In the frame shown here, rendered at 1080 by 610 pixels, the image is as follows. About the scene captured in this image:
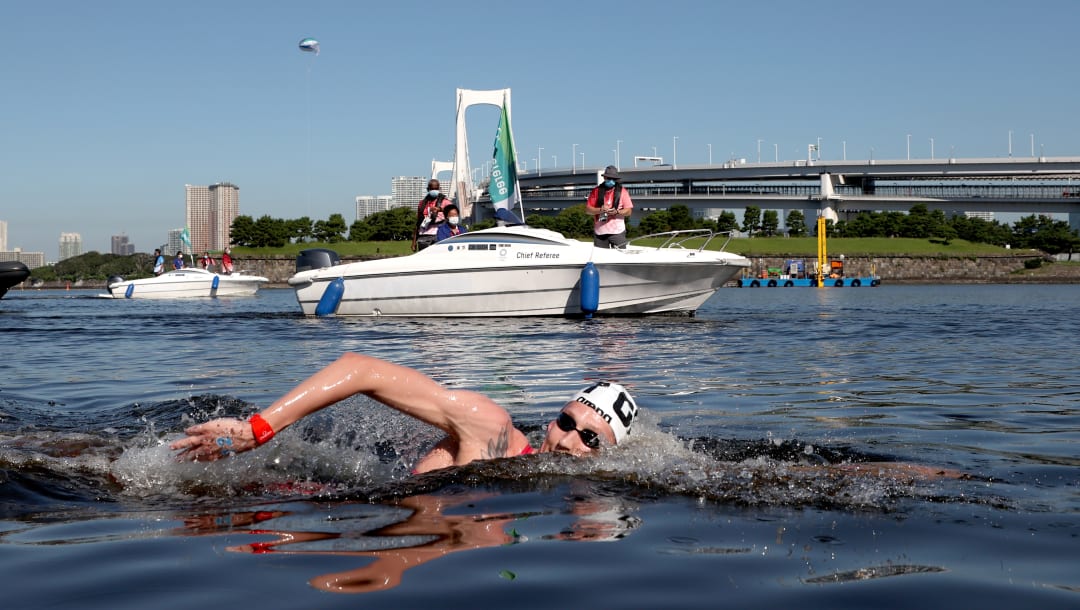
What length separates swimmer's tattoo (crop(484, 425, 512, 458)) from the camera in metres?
4.45

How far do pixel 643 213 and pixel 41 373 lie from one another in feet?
354

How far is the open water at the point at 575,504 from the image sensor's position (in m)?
2.68

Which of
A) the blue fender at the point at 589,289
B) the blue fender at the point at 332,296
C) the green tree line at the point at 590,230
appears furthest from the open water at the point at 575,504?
the green tree line at the point at 590,230

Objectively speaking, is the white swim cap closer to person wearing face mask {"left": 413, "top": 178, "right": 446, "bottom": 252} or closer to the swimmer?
the swimmer

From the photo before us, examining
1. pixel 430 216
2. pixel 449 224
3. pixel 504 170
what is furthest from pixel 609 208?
pixel 504 170

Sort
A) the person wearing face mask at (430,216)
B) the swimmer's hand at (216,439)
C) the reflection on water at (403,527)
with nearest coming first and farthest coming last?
the reflection on water at (403,527), the swimmer's hand at (216,439), the person wearing face mask at (430,216)

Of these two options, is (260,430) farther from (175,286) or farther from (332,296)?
(175,286)

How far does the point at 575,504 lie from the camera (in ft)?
12.5

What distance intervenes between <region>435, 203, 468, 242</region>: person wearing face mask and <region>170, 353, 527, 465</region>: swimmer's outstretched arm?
600 inches

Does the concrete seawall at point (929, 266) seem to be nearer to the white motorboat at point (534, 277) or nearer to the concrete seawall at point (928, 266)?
the concrete seawall at point (928, 266)

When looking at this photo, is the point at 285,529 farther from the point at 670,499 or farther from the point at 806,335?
the point at 806,335

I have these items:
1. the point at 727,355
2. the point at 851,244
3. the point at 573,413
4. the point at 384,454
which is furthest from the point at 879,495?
the point at 851,244

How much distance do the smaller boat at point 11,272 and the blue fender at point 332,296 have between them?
16.8 ft

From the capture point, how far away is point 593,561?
2.97 m
